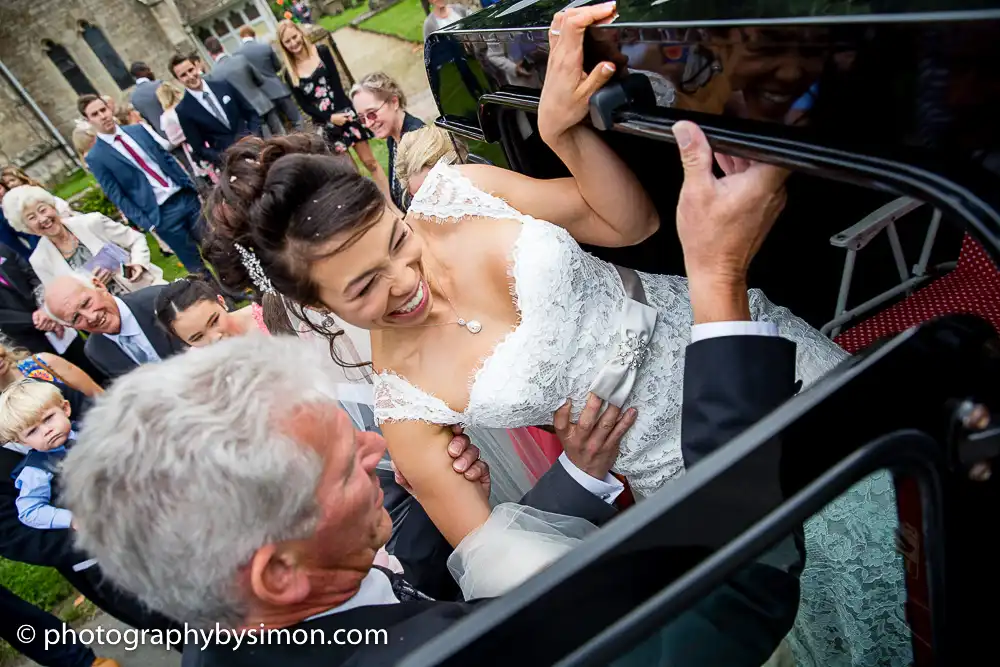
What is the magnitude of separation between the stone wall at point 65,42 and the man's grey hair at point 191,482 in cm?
3504

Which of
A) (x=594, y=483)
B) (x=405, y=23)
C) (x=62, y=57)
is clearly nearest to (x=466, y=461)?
(x=594, y=483)

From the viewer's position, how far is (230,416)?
94 cm

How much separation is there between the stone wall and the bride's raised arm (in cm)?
3472

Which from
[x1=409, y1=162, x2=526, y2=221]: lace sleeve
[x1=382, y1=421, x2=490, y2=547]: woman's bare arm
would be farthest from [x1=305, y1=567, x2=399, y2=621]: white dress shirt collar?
[x1=409, y1=162, x2=526, y2=221]: lace sleeve

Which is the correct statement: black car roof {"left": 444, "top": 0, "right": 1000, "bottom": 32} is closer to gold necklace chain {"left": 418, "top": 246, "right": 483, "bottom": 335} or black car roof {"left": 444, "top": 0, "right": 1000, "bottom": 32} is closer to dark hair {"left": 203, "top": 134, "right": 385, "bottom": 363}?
dark hair {"left": 203, "top": 134, "right": 385, "bottom": 363}

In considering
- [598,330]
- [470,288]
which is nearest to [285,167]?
[470,288]

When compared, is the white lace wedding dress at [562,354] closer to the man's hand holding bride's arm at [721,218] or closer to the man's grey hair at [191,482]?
the man's hand holding bride's arm at [721,218]

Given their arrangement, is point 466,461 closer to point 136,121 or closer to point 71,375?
point 71,375

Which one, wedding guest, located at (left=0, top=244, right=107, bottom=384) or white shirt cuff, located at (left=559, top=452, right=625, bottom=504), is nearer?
white shirt cuff, located at (left=559, top=452, right=625, bottom=504)

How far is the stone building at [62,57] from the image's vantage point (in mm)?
27688

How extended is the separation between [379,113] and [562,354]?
3.60 m

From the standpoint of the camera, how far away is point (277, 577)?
0.98 m

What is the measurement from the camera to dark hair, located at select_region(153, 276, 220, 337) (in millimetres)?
3223

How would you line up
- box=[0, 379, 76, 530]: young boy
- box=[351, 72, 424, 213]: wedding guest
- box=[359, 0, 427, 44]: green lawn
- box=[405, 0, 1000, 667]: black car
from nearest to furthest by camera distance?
box=[405, 0, 1000, 667]: black car, box=[0, 379, 76, 530]: young boy, box=[351, 72, 424, 213]: wedding guest, box=[359, 0, 427, 44]: green lawn
